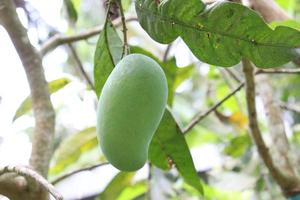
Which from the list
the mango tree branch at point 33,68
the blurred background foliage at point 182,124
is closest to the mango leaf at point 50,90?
the blurred background foliage at point 182,124

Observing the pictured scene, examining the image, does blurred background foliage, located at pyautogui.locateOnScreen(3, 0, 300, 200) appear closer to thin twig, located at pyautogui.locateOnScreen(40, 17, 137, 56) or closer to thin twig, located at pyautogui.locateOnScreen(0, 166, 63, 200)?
thin twig, located at pyautogui.locateOnScreen(40, 17, 137, 56)

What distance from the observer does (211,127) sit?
1.55 metres

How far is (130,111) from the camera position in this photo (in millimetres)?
574

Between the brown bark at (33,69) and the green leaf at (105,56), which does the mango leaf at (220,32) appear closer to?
the green leaf at (105,56)

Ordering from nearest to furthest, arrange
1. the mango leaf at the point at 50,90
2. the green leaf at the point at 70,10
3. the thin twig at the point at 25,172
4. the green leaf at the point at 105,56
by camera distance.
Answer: the thin twig at the point at 25,172 < the green leaf at the point at 105,56 < the green leaf at the point at 70,10 < the mango leaf at the point at 50,90

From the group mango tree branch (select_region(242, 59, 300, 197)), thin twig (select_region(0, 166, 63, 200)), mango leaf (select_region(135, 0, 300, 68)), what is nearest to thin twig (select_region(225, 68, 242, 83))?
mango tree branch (select_region(242, 59, 300, 197))

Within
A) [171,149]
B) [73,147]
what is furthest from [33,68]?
[73,147]

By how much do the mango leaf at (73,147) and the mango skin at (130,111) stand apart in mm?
816

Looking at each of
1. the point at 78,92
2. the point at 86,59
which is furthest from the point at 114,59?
the point at 86,59

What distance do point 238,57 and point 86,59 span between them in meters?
1.98

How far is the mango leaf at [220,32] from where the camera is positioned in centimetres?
64

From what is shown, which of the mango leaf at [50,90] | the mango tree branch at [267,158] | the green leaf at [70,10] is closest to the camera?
the mango tree branch at [267,158]

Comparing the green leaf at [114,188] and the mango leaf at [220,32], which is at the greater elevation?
the mango leaf at [220,32]

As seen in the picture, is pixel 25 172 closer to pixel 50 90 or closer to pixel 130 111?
pixel 130 111
